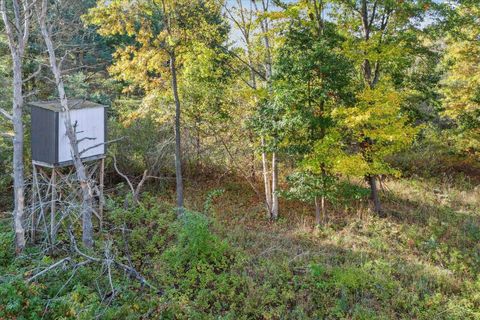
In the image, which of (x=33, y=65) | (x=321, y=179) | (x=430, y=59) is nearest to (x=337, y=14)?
(x=430, y=59)

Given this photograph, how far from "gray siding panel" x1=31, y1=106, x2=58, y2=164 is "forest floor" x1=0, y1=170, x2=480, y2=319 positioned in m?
1.84

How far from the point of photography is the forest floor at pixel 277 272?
6.32 m

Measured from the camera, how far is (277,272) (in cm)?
779

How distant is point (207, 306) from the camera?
22.0ft

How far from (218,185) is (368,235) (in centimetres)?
594

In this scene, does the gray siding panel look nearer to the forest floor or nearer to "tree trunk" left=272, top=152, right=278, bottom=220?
the forest floor

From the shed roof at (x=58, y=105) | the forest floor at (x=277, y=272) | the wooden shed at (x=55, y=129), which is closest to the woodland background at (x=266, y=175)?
the forest floor at (x=277, y=272)

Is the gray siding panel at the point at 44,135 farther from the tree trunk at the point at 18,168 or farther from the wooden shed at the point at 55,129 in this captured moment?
the tree trunk at the point at 18,168

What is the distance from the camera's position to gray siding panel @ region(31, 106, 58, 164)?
8266 millimetres

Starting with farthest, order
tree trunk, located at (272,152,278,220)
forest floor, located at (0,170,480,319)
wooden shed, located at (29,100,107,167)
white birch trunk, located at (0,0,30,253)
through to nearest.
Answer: tree trunk, located at (272,152,278,220) < wooden shed, located at (29,100,107,167) < white birch trunk, located at (0,0,30,253) < forest floor, located at (0,170,480,319)

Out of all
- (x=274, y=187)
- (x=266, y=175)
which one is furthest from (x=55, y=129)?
(x=266, y=175)

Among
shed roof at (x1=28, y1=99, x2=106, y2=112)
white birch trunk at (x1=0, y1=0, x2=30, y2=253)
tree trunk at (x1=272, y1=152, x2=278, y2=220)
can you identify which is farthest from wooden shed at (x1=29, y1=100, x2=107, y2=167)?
tree trunk at (x1=272, y1=152, x2=278, y2=220)

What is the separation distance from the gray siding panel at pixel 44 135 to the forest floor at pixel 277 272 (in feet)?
6.05

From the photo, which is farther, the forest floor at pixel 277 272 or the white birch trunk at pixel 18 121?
the white birch trunk at pixel 18 121
